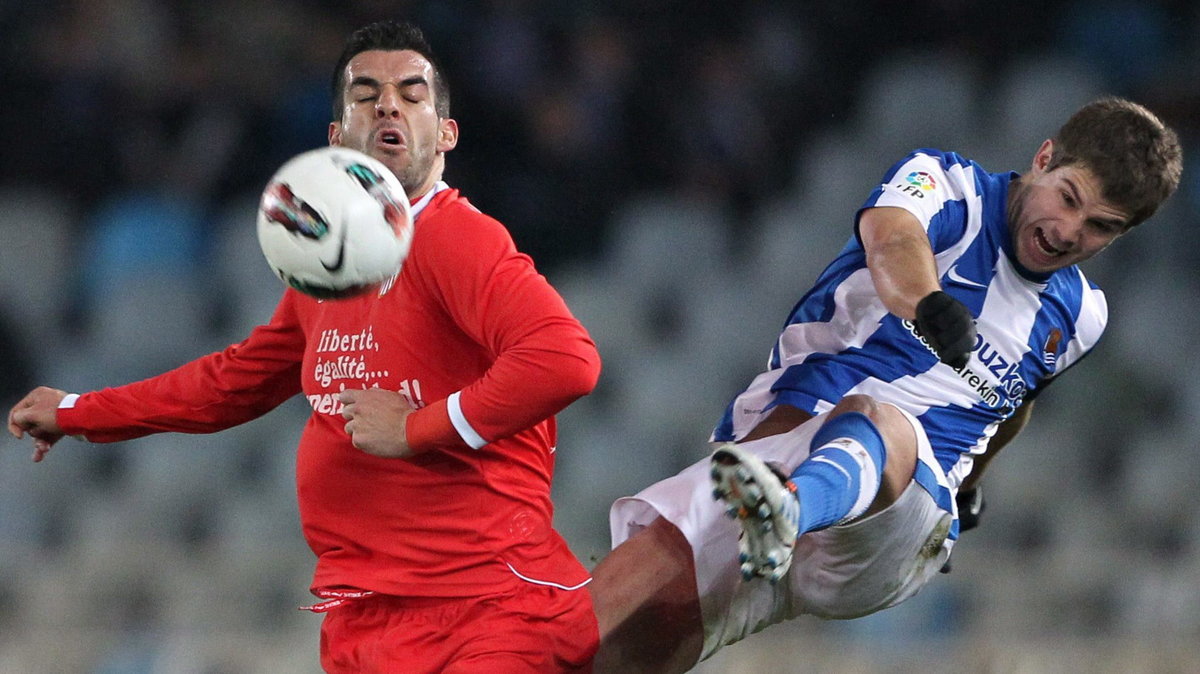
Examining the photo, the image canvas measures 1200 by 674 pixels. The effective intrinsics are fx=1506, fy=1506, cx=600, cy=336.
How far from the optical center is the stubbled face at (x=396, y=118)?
302cm

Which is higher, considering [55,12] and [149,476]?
[55,12]

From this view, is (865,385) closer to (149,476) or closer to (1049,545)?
(1049,545)

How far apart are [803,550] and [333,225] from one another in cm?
152

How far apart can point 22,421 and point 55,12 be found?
15.1ft

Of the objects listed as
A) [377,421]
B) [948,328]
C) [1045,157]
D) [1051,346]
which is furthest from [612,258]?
[377,421]

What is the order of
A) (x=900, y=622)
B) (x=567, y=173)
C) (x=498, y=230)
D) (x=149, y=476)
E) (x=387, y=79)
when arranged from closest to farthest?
1. (x=498, y=230)
2. (x=387, y=79)
3. (x=900, y=622)
4. (x=149, y=476)
5. (x=567, y=173)

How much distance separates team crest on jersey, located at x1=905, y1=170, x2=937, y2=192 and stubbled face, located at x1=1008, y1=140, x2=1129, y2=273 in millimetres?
242

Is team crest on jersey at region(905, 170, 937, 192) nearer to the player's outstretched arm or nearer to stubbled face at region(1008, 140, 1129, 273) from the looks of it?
the player's outstretched arm

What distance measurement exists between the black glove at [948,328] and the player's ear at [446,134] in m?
1.03

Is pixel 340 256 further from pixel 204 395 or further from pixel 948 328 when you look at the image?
pixel 948 328

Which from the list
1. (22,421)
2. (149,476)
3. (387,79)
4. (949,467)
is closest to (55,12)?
(149,476)

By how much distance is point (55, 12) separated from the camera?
750 centimetres

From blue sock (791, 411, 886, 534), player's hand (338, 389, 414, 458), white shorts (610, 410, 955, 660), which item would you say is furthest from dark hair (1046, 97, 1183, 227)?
player's hand (338, 389, 414, 458)

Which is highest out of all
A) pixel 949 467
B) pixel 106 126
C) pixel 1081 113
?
pixel 106 126
